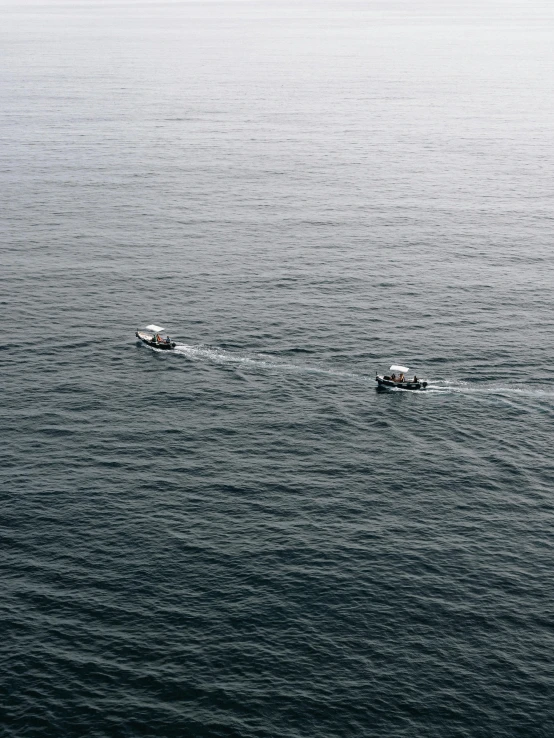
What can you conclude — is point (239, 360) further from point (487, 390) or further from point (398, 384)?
point (487, 390)

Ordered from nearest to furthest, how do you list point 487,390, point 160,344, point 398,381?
point 398,381
point 487,390
point 160,344

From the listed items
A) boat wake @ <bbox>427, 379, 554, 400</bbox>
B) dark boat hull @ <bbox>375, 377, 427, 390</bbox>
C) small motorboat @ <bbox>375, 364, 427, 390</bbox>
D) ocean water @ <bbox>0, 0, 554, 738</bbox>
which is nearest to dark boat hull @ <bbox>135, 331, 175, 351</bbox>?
ocean water @ <bbox>0, 0, 554, 738</bbox>

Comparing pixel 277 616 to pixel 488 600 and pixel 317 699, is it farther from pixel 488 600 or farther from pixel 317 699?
pixel 488 600

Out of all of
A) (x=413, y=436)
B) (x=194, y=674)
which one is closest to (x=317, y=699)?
(x=194, y=674)

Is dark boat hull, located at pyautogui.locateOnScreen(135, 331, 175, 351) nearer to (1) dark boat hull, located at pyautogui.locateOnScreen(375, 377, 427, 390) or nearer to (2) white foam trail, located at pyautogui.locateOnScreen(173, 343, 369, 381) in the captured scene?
(2) white foam trail, located at pyautogui.locateOnScreen(173, 343, 369, 381)

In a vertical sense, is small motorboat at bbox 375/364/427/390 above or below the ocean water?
above

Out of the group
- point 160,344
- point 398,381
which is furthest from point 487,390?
point 160,344

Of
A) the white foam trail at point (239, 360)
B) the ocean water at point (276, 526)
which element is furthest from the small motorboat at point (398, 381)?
the white foam trail at point (239, 360)

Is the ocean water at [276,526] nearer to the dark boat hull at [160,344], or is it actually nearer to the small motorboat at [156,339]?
the dark boat hull at [160,344]
